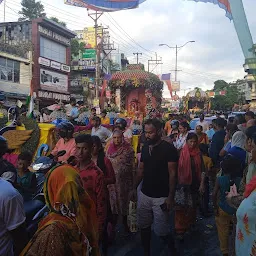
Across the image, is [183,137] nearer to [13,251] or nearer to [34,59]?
[13,251]

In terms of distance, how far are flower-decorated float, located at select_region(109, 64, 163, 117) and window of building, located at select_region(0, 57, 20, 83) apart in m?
10.9

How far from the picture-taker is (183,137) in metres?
6.68

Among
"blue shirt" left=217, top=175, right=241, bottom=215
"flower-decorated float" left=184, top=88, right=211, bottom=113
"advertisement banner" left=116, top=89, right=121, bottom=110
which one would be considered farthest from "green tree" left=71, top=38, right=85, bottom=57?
"blue shirt" left=217, top=175, right=241, bottom=215

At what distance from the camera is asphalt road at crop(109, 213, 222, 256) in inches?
187

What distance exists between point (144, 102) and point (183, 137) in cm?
1272

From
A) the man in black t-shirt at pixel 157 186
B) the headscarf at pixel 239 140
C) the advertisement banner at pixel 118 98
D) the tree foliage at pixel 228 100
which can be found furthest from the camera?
the tree foliage at pixel 228 100

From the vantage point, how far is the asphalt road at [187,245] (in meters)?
4.74

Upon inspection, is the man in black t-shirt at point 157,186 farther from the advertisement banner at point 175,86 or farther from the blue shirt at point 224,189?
the advertisement banner at point 175,86

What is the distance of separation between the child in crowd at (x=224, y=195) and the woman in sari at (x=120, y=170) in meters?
1.62

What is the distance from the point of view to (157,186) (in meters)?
4.17

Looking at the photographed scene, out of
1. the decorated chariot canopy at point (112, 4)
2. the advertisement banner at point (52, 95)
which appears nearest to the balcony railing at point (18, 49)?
the advertisement banner at point (52, 95)

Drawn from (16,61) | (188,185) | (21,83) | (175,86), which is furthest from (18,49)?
(175,86)

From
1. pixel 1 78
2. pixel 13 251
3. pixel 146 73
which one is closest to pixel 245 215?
pixel 13 251

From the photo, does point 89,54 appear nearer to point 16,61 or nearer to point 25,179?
point 16,61
